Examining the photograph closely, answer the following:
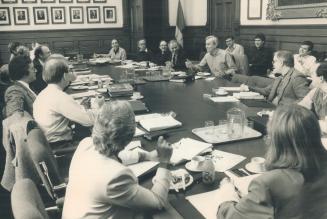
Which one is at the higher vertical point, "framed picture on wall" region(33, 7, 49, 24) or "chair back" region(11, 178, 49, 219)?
"framed picture on wall" region(33, 7, 49, 24)

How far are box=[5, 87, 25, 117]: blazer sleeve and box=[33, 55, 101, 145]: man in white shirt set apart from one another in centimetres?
20

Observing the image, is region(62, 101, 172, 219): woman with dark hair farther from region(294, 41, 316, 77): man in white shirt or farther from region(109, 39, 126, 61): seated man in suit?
region(109, 39, 126, 61): seated man in suit

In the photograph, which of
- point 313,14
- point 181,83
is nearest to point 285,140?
point 181,83

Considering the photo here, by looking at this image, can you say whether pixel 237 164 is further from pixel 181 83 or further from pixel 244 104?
pixel 181 83

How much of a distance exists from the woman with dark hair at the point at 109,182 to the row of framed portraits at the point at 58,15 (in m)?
8.62

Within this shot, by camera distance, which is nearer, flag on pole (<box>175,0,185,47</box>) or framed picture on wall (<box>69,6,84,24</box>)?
framed picture on wall (<box>69,6,84,24</box>)

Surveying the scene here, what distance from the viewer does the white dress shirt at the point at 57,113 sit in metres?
2.71

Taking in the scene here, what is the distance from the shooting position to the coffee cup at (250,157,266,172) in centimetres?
180

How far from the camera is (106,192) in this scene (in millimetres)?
1368

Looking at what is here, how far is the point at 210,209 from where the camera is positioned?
1457 millimetres

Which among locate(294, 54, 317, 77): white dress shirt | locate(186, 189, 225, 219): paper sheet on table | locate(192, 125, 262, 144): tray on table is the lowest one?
locate(186, 189, 225, 219): paper sheet on table

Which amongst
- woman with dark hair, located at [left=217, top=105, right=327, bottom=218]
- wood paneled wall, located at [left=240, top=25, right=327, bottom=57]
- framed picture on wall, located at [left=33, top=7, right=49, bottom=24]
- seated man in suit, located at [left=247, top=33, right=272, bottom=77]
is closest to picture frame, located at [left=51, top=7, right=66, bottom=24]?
framed picture on wall, located at [left=33, top=7, right=49, bottom=24]

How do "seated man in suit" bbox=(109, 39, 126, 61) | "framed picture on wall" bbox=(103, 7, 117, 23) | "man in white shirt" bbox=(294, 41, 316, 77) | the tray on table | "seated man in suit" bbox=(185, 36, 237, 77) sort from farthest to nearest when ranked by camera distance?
"framed picture on wall" bbox=(103, 7, 117, 23), "seated man in suit" bbox=(109, 39, 126, 61), "seated man in suit" bbox=(185, 36, 237, 77), "man in white shirt" bbox=(294, 41, 316, 77), the tray on table

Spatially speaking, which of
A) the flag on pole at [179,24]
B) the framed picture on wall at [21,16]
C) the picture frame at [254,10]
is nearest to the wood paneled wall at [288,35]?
the picture frame at [254,10]
